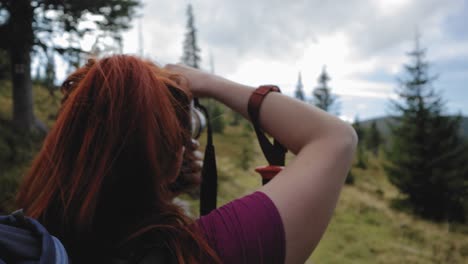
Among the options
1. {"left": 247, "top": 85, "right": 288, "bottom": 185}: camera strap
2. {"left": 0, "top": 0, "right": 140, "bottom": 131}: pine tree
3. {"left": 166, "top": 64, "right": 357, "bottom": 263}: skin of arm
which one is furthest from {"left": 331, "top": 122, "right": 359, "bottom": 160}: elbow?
{"left": 0, "top": 0, "right": 140, "bottom": 131}: pine tree

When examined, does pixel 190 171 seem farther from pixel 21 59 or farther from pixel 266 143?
pixel 21 59

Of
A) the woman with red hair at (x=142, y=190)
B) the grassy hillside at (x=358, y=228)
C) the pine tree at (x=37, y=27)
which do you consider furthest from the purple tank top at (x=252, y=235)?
the pine tree at (x=37, y=27)

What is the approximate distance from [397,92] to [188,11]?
29.1 metres

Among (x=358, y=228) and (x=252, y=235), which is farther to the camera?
(x=358, y=228)

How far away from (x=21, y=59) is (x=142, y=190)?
33.8ft

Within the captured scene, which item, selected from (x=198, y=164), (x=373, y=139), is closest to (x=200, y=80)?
(x=198, y=164)

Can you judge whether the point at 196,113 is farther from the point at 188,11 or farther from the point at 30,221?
the point at 188,11

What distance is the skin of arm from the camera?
0.78 m

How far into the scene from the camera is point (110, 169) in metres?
0.79

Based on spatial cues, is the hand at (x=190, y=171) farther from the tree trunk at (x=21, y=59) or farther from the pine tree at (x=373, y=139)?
the pine tree at (x=373, y=139)

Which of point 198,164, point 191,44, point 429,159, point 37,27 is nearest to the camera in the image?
point 198,164

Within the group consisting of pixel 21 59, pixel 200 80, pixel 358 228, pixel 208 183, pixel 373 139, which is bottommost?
pixel 373 139

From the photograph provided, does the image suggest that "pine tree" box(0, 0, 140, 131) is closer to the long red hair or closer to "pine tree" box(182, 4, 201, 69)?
the long red hair

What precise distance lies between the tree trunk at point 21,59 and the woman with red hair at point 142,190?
8.60 metres
